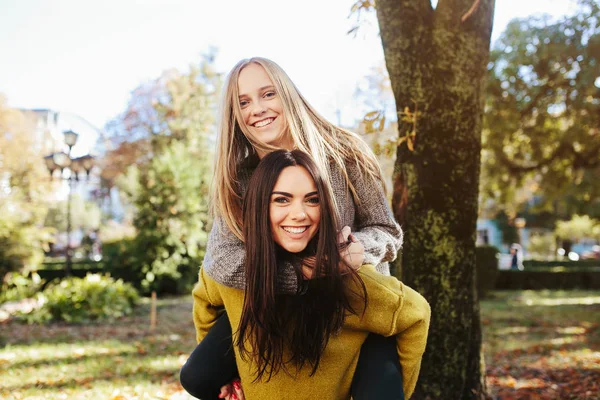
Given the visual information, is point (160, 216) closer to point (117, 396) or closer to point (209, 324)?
point (117, 396)

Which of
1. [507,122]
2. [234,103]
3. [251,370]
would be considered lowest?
[251,370]

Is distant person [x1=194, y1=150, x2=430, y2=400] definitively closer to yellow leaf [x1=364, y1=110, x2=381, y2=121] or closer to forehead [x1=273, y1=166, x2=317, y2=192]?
forehead [x1=273, y1=166, x2=317, y2=192]

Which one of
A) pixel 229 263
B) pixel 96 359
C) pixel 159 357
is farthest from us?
pixel 159 357

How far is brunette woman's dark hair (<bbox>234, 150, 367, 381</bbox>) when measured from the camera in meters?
2.27

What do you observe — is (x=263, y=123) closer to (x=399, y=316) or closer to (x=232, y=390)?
(x=399, y=316)

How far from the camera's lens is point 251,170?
288 cm

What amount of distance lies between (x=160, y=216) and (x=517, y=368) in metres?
12.6

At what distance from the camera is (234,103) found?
2.86m

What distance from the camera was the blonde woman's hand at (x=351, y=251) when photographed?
231 cm

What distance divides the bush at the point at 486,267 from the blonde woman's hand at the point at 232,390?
48.4 ft

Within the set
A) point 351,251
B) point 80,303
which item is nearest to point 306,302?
point 351,251

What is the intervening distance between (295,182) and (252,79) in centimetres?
77

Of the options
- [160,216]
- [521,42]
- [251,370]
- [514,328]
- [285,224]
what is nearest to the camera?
[285,224]

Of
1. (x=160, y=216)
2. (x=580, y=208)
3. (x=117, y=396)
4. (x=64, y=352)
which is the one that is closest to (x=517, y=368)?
(x=117, y=396)
